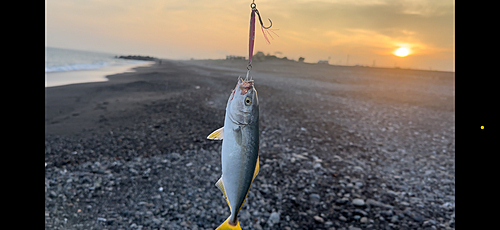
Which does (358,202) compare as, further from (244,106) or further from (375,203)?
(244,106)

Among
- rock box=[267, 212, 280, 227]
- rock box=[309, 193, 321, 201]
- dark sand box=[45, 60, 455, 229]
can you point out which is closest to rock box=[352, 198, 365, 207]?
dark sand box=[45, 60, 455, 229]

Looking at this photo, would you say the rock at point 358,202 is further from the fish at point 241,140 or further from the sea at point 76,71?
the sea at point 76,71

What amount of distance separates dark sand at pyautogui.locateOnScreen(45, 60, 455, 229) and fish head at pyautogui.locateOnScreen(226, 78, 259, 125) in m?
3.74

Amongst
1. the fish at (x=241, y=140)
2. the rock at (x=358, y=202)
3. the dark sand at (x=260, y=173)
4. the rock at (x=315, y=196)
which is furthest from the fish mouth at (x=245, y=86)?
the rock at (x=358, y=202)

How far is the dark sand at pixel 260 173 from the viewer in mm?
5645

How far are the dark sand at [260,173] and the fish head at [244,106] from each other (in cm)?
374

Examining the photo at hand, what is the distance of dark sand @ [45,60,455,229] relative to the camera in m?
5.64

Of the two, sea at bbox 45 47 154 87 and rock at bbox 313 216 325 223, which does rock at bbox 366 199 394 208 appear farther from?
sea at bbox 45 47 154 87

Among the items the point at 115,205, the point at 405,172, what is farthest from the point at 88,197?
the point at 405,172
